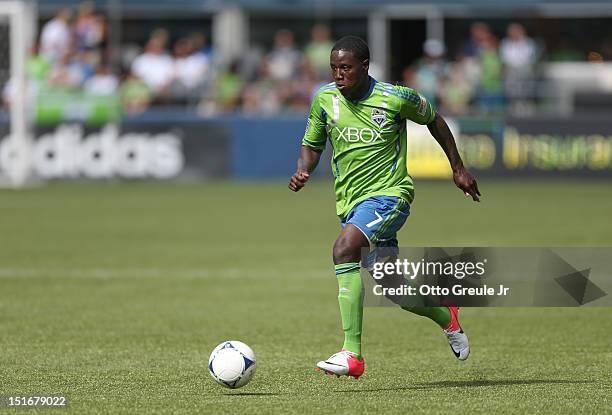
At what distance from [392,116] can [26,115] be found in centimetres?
1886

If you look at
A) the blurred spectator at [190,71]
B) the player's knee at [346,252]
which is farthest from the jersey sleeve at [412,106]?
the blurred spectator at [190,71]

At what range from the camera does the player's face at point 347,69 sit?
7.80 metres

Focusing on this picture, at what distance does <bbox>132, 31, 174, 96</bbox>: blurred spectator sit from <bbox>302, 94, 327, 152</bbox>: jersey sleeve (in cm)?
2063

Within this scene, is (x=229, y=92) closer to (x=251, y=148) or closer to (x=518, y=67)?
(x=251, y=148)

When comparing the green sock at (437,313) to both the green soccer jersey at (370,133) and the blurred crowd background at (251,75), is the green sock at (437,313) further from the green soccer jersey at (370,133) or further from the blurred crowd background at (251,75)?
the blurred crowd background at (251,75)

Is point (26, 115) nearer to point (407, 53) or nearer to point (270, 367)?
point (407, 53)

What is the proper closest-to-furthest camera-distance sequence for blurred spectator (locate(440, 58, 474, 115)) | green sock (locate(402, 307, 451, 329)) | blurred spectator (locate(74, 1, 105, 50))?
green sock (locate(402, 307, 451, 329)) → blurred spectator (locate(440, 58, 474, 115)) → blurred spectator (locate(74, 1, 105, 50))

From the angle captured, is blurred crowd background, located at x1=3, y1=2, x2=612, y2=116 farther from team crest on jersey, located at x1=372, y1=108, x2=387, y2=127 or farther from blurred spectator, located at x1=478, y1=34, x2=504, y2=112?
team crest on jersey, located at x1=372, y1=108, x2=387, y2=127

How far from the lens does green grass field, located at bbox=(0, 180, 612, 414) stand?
24.7ft

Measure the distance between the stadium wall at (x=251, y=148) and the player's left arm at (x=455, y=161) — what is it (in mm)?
17368

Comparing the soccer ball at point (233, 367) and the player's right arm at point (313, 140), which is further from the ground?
the player's right arm at point (313, 140)

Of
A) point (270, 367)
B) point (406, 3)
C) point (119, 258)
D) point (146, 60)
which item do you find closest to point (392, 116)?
point (270, 367)

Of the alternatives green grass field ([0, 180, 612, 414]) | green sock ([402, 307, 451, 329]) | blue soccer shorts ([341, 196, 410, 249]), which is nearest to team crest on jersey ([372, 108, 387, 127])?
blue soccer shorts ([341, 196, 410, 249])

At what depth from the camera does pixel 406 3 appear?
31.3 m
